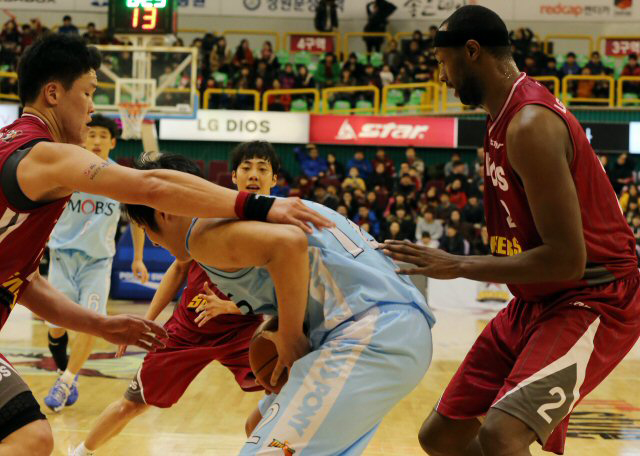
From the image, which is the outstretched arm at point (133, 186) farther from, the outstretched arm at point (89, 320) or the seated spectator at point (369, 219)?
the seated spectator at point (369, 219)

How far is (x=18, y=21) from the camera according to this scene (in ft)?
79.0

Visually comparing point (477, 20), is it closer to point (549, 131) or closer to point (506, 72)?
point (506, 72)

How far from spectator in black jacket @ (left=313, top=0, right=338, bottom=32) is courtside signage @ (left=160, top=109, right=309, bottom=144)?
5.33 m

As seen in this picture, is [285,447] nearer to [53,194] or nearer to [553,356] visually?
[553,356]

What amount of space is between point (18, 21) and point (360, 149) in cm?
1122

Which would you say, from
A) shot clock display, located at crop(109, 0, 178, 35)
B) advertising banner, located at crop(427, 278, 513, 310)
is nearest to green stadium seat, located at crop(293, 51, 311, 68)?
shot clock display, located at crop(109, 0, 178, 35)

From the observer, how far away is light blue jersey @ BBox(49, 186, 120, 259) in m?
7.03

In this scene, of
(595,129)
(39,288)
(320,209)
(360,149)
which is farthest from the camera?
(360,149)

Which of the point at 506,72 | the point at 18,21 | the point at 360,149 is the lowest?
the point at 360,149

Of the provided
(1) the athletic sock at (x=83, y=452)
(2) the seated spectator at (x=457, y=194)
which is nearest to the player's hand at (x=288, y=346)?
(1) the athletic sock at (x=83, y=452)

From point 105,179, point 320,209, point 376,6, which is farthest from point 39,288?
point 376,6

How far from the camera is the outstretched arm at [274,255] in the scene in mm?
2576

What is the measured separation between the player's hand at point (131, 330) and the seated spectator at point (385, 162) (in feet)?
48.2

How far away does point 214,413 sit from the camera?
251 inches
